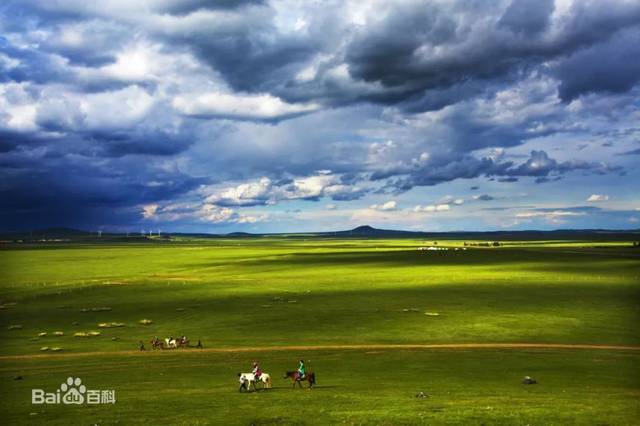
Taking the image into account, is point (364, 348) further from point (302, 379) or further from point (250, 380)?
point (250, 380)

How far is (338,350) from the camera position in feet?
180

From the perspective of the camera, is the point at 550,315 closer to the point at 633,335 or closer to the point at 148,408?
the point at 633,335

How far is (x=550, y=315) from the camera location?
248 feet

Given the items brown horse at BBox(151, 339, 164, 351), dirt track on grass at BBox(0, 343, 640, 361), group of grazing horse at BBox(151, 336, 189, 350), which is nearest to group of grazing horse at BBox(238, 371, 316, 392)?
dirt track on grass at BBox(0, 343, 640, 361)

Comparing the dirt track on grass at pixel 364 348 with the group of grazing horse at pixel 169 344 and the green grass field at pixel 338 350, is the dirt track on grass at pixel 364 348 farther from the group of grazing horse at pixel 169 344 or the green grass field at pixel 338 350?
the group of grazing horse at pixel 169 344

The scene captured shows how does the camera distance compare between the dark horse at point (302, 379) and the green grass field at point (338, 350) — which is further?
the dark horse at point (302, 379)

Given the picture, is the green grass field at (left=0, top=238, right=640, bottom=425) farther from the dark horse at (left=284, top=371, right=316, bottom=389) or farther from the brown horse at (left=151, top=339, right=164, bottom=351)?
the brown horse at (left=151, top=339, right=164, bottom=351)
